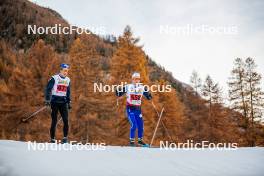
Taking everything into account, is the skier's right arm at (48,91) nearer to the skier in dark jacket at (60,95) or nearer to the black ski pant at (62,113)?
the skier in dark jacket at (60,95)

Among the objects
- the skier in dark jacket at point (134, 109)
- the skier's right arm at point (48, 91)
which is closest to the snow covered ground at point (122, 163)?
the skier in dark jacket at point (134, 109)

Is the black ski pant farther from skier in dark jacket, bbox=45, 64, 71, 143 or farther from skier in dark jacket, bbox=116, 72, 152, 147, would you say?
skier in dark jacket, bbox=116, 72, 152, 147

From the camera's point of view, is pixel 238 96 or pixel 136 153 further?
pixel 238 96

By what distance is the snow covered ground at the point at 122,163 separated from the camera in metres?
4.59

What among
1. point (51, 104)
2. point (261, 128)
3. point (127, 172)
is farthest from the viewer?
point (261, 128)

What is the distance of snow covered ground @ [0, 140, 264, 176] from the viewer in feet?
15.0

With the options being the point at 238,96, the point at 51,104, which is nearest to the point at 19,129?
the point at 51,104

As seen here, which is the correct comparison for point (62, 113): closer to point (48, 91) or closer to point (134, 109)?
point (48, 91)

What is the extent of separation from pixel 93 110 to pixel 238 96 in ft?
51.9

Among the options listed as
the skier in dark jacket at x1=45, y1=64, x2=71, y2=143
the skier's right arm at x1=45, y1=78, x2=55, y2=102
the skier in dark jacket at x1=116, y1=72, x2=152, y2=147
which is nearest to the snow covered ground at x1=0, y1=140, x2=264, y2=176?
the skier in dark jacket at x1=116, y1=72, x2=152, y2=147

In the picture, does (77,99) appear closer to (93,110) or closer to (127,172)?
(93,110)

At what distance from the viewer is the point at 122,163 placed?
544cm

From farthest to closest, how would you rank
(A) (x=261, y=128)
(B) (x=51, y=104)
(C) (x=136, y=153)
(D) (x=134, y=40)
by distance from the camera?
(A) (x=261, y=128), (D) (x=134, y=40), (B) (x=51, y=104), (C) (x=136, y=153)

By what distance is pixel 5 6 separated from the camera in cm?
7575
